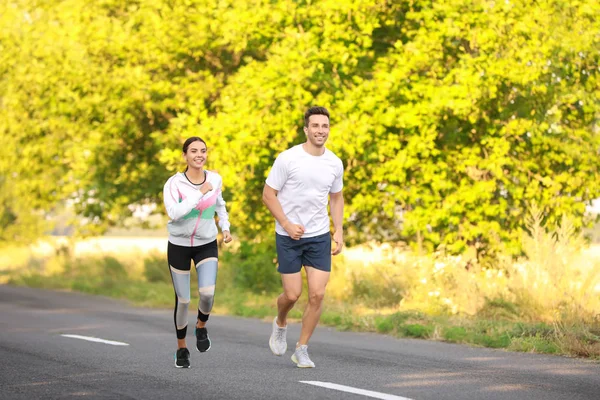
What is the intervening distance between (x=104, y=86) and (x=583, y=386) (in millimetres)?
15173

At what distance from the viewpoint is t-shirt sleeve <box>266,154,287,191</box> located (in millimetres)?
9367

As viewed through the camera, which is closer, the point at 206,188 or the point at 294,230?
the point at 294,230

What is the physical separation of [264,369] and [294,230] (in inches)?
50.5

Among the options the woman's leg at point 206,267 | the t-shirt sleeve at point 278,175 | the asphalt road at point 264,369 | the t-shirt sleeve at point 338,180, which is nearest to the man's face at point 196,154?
the t-shirt sleeve at point 278,175

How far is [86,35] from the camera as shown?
22438mm

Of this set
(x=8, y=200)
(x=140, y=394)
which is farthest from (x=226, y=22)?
(x=8, y=200)

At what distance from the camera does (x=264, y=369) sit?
9703 mm

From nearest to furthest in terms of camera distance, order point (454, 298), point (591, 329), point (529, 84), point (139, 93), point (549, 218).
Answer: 1. point (591, 329)
2. point (454, 298)
3. point (529, 84)
4. point (549, 218)
5. point (139, 93)

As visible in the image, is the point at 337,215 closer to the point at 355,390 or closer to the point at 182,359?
the point at 182,359

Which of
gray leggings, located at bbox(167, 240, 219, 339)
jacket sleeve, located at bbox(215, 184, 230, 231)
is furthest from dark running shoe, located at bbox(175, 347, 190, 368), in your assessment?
jacket sleeve, located at bbox(215, 184, 230, 231)

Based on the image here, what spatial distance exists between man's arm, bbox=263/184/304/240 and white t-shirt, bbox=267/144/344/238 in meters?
0.05

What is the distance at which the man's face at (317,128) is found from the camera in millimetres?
9289

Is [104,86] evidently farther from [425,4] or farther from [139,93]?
[425,4]

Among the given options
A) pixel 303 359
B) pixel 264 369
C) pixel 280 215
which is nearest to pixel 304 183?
pixel 280 215
